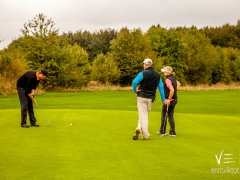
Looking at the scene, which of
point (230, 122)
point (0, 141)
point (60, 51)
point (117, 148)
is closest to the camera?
point (117, 148)

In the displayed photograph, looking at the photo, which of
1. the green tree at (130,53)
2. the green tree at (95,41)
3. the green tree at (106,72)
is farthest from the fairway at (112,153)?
the green tree at (95,41)

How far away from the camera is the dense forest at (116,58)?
52.1 m

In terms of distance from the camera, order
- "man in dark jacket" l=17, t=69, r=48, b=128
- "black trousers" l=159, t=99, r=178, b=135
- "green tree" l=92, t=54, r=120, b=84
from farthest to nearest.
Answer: "green tree" l=92, t=54, r=120, b=84
"man in dark jacket" l=17, t=69, r=48, b=128
"black trousers" l=159, t=99, r=178, b=135

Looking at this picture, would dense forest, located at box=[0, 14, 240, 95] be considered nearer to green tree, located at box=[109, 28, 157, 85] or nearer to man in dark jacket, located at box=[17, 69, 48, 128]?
green tree, located at box=[109, 28, 157, 85]

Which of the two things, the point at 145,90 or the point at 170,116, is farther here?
the point at 170,116

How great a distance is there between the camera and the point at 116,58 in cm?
6594

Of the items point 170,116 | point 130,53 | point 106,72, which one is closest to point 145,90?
point 170,116

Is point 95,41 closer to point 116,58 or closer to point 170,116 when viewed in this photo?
point 116,58

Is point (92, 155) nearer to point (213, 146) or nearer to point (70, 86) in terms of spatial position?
point (213, 146)

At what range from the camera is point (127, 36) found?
65.9 metres

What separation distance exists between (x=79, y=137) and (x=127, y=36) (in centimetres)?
5447

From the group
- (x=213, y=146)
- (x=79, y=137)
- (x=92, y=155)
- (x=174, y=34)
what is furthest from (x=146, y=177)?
(x=174, y=34)

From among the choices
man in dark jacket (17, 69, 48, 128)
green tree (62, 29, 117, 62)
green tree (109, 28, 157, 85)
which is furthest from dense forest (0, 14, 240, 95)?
man in dark jacket (17, 69, 48, 128)

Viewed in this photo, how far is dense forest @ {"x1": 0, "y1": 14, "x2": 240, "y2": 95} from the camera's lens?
171 ft
